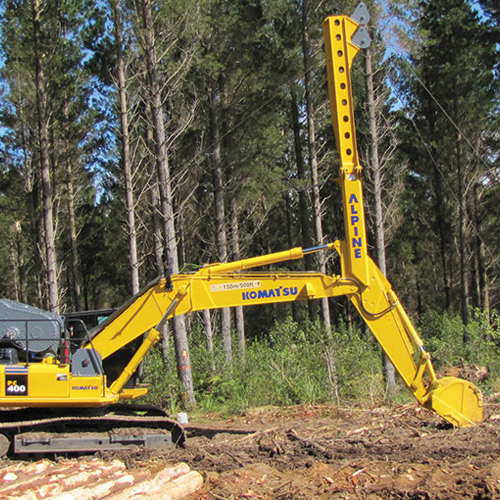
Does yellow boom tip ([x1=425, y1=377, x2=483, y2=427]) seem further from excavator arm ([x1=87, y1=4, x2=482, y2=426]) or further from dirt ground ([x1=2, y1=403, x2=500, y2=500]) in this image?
dirt ground ([x1=2, y1=403, x2=500, y2=500])

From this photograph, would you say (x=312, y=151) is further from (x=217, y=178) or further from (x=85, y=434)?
(x=85, y=434)

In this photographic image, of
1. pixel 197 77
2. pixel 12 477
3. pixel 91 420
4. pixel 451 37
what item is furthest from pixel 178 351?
pixel 451 37

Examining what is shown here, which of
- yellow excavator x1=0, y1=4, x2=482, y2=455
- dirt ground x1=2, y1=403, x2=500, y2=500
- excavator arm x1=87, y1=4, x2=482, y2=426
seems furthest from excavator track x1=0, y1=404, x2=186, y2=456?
excavator arm x1=87, y1=4, x2=482, y2=426

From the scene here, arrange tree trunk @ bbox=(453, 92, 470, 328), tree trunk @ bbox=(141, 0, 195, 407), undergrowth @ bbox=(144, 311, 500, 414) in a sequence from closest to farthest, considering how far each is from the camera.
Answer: undergrowth @ bbox=(144, 311, 500, 414) < tree trunk @ bbox=(141, 0, 195, 407) < tree trunk @ bbox=(453, 92, 470, 328)

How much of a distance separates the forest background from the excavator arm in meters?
0.66

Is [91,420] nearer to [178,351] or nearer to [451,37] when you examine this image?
[178,351]

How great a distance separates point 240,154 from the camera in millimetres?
23062

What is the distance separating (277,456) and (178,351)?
237 inches

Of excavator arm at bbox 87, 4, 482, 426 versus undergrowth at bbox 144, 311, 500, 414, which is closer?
excavator arm at bbox 87, 4, 482, 426

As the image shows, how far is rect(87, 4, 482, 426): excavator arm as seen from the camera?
28.0 feet

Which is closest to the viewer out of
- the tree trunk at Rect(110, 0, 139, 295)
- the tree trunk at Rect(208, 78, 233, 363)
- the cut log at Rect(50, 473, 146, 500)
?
the cut log at Rect(50, 473, 146, 500)

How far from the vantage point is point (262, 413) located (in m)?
12.1

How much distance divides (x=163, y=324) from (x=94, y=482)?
2.25 m

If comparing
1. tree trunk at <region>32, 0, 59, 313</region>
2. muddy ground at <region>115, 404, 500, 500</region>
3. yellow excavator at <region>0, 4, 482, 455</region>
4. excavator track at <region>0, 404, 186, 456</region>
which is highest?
tree trunk at <region>32, 0, 59, 313</region>
